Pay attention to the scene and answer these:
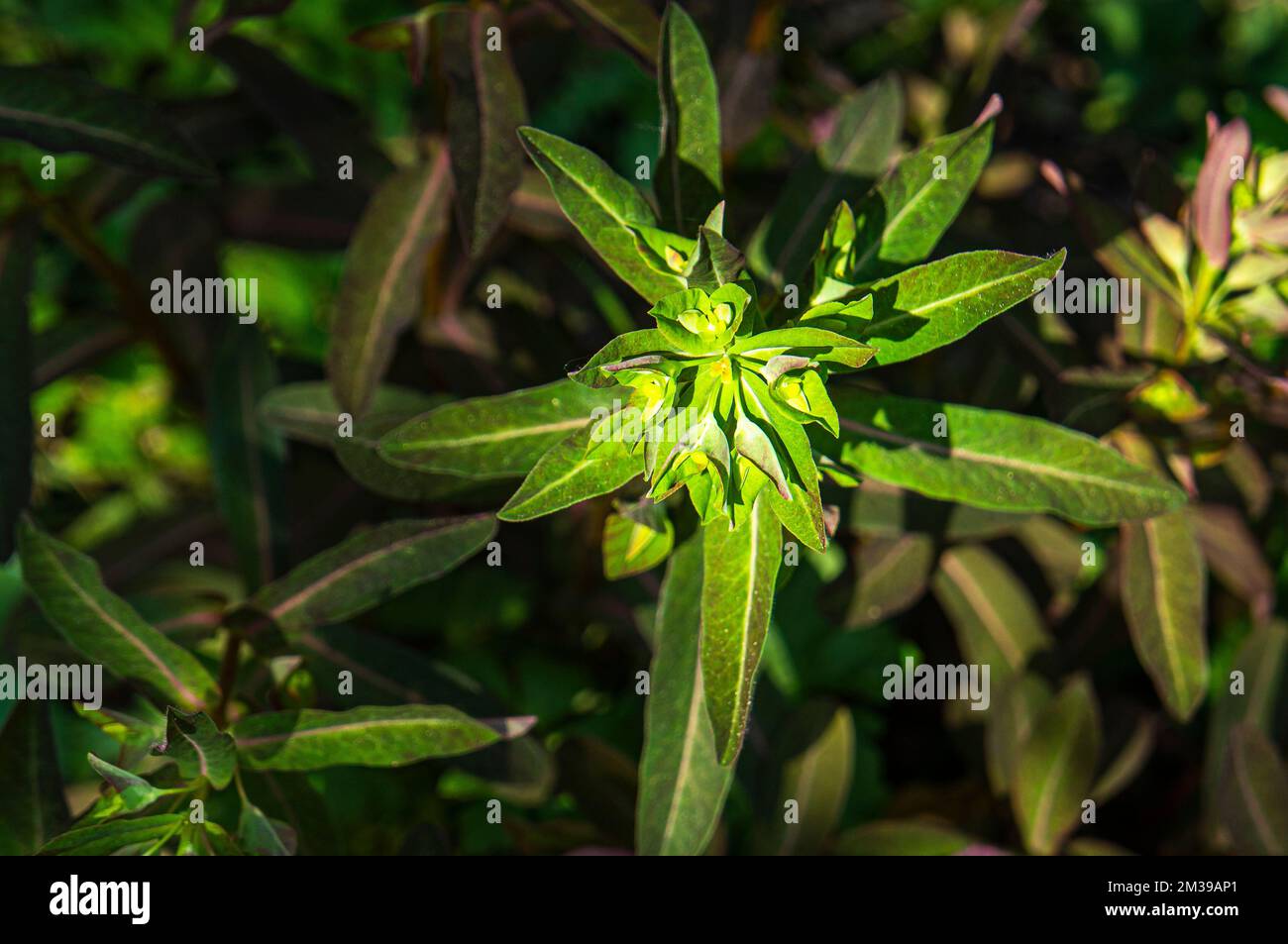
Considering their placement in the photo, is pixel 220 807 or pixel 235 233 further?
pixel 235 233

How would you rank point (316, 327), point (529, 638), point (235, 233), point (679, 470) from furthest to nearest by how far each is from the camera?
1. point (316, 327)
2. point (529, 638)
3. point (235, 233)
4. point (679, 470)

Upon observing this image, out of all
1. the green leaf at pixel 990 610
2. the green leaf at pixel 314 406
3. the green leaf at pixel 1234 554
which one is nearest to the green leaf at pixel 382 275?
the green leaf at pixel 314 406

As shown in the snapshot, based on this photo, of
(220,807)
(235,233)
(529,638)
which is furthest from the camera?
(529,638)

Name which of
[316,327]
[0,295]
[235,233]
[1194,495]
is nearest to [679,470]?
[1194,495]

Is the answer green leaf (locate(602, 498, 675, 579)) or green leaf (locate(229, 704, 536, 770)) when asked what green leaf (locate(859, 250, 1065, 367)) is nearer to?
green leaf (locate(602, 498, 675, 579))

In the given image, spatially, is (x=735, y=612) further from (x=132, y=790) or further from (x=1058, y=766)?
(x=1058, y=766)

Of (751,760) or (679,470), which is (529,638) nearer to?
(751,760)
